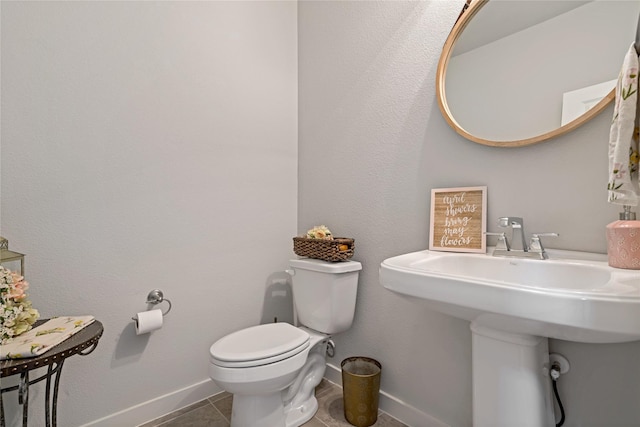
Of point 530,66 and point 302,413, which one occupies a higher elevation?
point 530,66

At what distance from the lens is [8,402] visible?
3.85 ft

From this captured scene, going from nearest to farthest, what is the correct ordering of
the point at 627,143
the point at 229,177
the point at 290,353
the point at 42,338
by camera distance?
the point at 627,143 < the point at 42,338 < the point at 290,353 < the point at 229,177

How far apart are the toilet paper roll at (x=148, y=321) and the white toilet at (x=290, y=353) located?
1.02 ft

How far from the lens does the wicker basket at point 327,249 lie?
158 centimetres

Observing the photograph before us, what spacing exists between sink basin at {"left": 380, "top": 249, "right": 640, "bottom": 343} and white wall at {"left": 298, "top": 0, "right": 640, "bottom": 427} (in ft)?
0.57

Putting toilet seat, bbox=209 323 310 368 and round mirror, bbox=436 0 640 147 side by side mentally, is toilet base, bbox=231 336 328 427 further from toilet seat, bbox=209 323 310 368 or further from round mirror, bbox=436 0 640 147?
round mirror, bbox=436 0 640 147

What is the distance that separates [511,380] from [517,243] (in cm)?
46

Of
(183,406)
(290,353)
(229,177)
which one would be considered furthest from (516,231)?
(183,406)

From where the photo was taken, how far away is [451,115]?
4.42 ft

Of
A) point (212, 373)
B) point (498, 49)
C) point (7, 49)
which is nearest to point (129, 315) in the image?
point (212, 373)

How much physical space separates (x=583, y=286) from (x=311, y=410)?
128 cm

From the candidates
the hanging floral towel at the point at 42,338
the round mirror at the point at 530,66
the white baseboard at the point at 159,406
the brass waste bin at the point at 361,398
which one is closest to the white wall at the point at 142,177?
the white baseboard at the point at 159,406

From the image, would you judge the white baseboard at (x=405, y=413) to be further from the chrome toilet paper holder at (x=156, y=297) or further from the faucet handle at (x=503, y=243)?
the chrome toilet paper holder at (x=156, y=297)

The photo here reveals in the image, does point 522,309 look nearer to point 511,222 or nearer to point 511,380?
point 511,380
